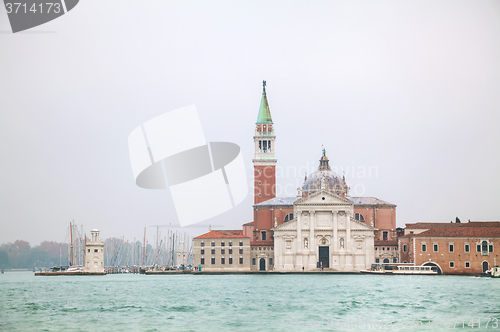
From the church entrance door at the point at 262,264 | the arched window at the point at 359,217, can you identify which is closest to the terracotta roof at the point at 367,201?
the arched window at the point at 359,217

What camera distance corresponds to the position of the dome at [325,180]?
72.4 m

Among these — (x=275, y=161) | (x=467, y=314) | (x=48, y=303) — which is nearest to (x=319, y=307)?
(x=467, y=314)

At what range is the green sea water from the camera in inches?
1013

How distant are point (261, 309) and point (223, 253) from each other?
125 feet

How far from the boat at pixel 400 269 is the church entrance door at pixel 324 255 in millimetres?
3750

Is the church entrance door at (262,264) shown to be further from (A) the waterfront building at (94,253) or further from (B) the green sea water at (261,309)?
(B) the green sea water at (261,309)

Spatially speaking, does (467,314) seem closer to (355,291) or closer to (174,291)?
(355,291)

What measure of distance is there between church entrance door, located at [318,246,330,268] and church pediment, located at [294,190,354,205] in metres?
4.22

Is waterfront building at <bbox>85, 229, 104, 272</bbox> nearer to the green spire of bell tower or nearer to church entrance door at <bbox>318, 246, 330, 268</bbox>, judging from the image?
the green spire of bell tower

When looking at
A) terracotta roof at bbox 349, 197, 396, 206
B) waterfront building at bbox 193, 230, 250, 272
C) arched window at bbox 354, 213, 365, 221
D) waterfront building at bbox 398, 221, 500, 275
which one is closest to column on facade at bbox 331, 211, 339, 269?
arched window at bbox 354, 213, 365, 221

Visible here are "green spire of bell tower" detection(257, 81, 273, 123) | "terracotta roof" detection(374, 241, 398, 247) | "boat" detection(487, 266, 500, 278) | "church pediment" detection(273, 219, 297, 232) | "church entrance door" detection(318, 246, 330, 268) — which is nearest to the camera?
"boat" detection(487, 266, 500, 278)

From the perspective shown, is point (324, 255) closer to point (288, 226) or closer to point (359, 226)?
point (359, 226)

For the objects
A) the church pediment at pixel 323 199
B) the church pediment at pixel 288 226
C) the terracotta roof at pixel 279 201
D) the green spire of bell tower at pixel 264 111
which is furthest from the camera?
the green spire of bell tower at pixel 264 111

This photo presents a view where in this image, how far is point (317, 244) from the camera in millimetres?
67438
